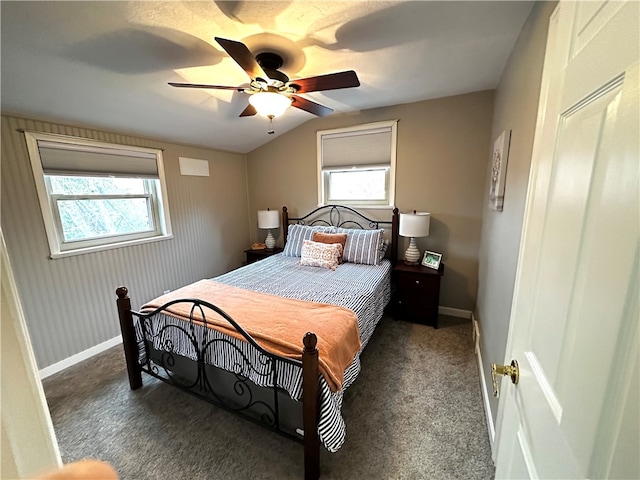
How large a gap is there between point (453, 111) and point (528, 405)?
290cm

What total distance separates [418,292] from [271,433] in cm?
→ 195

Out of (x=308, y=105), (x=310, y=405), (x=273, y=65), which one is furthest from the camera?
(x=308, y=105)

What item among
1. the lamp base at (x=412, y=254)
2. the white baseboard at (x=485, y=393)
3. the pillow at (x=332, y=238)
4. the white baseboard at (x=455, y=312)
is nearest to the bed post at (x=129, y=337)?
the pillow at (x=332, y=238)

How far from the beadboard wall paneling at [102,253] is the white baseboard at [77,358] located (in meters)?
0.04

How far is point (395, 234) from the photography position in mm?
3199

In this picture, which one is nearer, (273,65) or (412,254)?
(273,65)

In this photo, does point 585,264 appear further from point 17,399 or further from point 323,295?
point 323,295

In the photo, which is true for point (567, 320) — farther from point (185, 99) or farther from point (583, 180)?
point (185, 99)

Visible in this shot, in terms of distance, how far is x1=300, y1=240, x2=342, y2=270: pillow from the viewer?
2.92 metres

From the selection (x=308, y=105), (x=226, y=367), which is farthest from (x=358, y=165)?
(x=226, y=367)

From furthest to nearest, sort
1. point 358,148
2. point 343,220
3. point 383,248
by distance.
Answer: point 343,220 → point 358,148 → point 383,248

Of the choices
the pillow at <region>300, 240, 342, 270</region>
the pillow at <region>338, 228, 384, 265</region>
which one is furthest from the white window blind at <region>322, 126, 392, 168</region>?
the pillow at <region>300, 240, 342, 270</region>

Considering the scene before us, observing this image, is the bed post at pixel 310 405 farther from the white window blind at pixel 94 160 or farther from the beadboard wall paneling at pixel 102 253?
the white window blind at pixel 94 160

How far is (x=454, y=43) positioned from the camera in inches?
69.8
